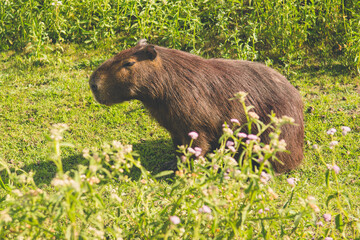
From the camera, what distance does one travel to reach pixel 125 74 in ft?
12.7

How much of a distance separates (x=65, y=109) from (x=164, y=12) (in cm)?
220

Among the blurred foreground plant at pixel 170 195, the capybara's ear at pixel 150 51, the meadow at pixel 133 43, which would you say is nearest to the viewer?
the blurred foreground plant at pixel 170 195

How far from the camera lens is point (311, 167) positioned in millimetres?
4344

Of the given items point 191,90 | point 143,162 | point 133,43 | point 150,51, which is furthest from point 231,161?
point 133,43

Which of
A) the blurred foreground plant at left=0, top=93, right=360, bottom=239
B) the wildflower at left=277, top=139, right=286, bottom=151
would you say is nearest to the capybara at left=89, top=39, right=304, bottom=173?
the blurred foreground plant at left=0, top=93, right=360, bottom=239

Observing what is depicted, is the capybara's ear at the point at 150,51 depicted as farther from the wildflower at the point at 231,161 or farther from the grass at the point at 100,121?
the wildflower at the point at 231,161

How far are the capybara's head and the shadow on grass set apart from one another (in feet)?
2.72

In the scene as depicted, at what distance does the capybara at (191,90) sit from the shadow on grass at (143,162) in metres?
0.62

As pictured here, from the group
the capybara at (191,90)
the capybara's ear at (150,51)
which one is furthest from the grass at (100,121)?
the capybara's ear at (150,51)

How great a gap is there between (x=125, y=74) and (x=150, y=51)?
1.04 ft

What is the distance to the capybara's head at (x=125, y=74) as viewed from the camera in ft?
12.6

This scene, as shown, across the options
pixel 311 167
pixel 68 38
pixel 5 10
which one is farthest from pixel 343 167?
pixel 5 10

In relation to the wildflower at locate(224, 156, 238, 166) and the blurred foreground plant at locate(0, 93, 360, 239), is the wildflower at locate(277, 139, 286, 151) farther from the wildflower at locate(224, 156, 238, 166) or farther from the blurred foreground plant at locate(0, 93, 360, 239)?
the wildflower at locate(224, 156, 238, 166)

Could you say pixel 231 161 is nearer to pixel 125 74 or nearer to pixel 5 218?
pixel 5 218
